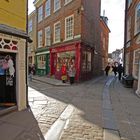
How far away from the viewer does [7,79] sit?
7.31 meters

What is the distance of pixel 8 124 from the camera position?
5805 mm

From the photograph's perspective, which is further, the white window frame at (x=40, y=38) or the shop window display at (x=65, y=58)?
the white window frame at (x=40, y=38)

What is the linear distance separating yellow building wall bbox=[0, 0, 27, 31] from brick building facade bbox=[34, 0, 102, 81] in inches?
346

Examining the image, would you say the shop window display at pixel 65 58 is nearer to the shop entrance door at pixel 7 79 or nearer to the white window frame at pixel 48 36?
the white window frame at pixel 48 36

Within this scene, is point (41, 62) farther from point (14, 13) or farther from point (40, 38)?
point (14, 13)

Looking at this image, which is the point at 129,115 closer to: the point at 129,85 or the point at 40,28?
the point at 129,85

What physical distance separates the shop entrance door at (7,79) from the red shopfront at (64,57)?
9.29 metres

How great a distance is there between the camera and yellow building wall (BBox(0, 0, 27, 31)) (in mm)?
6477

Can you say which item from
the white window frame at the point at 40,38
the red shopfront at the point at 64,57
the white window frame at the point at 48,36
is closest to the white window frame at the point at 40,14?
the white window frame at the point at 40,38

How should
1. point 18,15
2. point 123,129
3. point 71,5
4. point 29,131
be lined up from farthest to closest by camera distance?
point 71,5, point 18,15, point 123,129, point 29,131

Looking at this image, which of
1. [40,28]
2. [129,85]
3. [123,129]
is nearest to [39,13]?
[40,28]

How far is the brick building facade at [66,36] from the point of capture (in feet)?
54.1

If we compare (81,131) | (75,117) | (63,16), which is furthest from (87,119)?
(63,16)

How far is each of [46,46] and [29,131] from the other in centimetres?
1776
